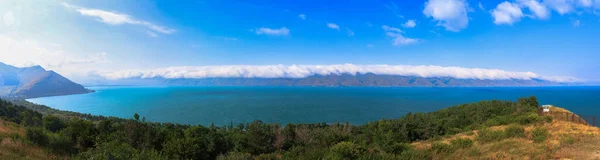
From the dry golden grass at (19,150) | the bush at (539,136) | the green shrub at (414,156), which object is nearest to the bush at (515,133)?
the bush at (539,136)

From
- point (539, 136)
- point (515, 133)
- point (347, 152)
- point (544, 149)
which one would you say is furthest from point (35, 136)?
point (515, 133)

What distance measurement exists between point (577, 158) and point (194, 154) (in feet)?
80.1

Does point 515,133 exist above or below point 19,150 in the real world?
above

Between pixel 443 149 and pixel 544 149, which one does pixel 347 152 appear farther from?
pixel 544 149

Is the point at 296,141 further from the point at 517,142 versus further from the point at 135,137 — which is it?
the point at 517,142

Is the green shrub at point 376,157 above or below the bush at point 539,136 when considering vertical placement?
below

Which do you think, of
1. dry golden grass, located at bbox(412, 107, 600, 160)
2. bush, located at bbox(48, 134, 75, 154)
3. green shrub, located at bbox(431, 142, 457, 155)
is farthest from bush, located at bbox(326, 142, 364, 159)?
bush, located at bbox(48, 134, 75, 154)

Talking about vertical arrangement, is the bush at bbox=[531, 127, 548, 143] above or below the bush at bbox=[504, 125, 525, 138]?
above

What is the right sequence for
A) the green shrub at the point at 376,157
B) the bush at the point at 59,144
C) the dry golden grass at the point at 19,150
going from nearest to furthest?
the dry golden grass at the point at 19,150, the green shrub at the point at 376,157, the bush at the point at 59,144

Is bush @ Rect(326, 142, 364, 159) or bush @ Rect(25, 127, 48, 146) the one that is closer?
bush @ Rect(326, 142, 364, 159)

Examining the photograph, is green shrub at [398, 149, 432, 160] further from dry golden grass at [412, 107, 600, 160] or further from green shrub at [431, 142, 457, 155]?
green shrub at [431, 142, 457, 155]

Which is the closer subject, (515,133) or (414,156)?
(414,156)

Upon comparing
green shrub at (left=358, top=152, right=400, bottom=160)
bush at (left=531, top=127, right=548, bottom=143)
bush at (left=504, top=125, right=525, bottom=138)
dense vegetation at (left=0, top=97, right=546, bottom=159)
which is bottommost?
dense vegetation at (left=0, top=97, right=546, bottom=159)

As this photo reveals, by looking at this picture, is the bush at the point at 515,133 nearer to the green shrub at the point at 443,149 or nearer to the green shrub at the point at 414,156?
the green shrub at the point at 443,149
